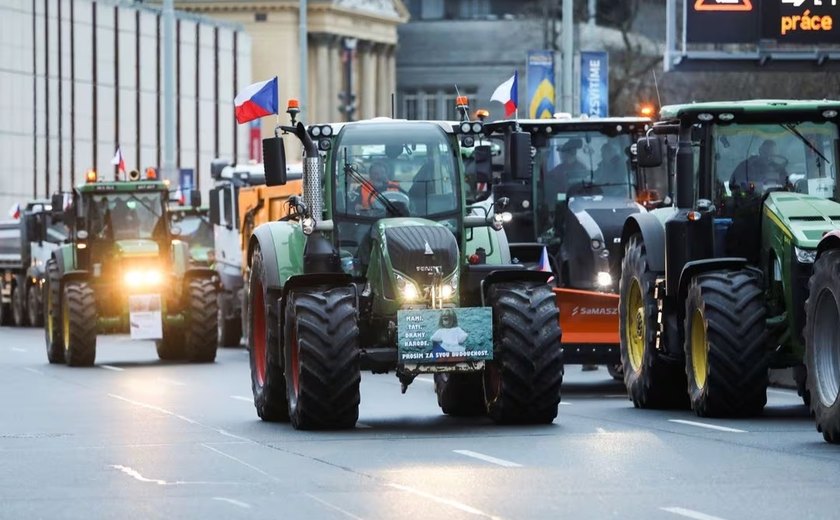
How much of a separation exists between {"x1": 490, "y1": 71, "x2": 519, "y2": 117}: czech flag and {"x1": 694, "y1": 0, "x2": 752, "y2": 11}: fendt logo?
2.73 m

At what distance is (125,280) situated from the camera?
37.8 metres

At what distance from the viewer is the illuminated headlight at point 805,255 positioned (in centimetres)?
2034

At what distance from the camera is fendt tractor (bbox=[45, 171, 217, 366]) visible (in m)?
36.8

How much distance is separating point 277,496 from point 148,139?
105 metres

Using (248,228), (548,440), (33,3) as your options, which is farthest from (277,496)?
(33,3)

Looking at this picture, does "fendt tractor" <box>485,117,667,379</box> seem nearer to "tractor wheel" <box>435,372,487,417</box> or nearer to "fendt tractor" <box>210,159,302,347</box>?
"tractor wheel" <box>435,372,487,417</box>

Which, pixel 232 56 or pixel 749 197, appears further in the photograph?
pixel 232 56

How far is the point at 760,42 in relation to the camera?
106 feet

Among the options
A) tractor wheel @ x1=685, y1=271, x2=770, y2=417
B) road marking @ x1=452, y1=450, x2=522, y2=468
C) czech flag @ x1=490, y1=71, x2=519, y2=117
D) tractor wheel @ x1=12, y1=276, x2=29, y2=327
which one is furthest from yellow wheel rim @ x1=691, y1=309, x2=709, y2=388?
tractor wheel @ x1=12, y1=276, x2=29, y2=327

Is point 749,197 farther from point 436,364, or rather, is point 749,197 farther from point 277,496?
point 277,496

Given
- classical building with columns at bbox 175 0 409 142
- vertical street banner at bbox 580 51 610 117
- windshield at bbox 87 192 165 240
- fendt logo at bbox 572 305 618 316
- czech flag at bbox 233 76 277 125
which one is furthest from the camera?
classical building with columns at bbox 175 0 409 142

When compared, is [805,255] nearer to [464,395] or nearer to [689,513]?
[464,395]

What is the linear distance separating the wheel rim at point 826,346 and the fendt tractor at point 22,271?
37.2 metres

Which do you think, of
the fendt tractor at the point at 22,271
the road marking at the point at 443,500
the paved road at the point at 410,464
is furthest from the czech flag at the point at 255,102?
the fendt tractor at the point at 22,271
